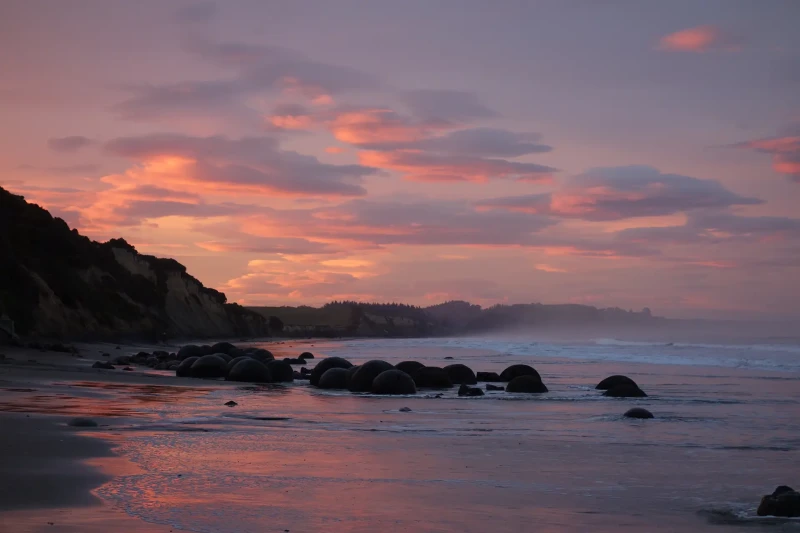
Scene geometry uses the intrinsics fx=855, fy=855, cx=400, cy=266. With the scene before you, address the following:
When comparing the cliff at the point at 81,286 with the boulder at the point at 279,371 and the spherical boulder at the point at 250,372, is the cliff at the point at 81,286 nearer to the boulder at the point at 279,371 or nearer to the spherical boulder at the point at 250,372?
the spherical boulder at the point at 250,372

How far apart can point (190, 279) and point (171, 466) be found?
324ft

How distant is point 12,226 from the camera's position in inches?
2328

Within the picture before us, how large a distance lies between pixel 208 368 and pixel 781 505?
25.4 m

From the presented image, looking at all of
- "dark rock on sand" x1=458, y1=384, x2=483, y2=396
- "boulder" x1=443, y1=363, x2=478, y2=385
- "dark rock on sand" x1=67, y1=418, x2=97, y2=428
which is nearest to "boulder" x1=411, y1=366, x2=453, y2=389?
"boulder" x1=443, y1=363, x2=478, y2=385

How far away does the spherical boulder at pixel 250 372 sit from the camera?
98.2 feet

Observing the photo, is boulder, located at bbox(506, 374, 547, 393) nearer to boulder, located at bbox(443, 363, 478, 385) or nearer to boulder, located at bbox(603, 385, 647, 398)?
boulder, located at bbox(603, 385, 647, 398)

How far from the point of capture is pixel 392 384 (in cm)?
2556

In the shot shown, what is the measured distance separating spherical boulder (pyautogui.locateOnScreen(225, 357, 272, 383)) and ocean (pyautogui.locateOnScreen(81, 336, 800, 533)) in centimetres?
695

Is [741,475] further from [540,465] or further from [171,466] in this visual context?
[171,466]

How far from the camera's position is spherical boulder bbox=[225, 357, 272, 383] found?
29.9 meters

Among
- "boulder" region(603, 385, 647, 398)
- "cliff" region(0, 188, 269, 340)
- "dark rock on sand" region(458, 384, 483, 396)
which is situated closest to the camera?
"boulder" region(603, 385, 647, 398)

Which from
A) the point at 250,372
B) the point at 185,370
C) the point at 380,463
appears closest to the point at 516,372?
the point at 250,372

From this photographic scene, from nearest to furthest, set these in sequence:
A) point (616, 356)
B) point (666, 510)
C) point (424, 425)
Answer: point (666, 510) < point (424, 425) < point (616, 356)

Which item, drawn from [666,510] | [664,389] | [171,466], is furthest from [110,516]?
[664,389]
